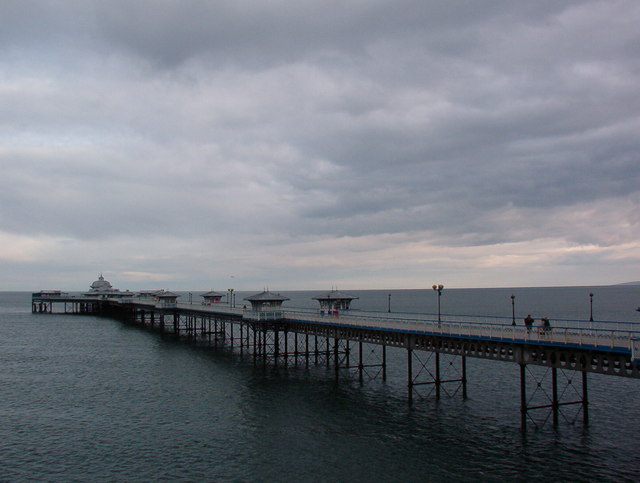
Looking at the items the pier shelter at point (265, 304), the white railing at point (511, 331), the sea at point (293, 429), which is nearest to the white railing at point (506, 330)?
the white railing at point (511, 331)

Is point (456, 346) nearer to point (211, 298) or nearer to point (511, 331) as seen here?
point (511, 331)

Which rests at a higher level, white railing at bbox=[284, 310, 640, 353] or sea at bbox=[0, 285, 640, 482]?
white railing at bbox=[284, 310, 640, 353]

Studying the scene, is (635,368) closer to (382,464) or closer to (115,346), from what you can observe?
(382,464)

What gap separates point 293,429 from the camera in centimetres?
3597

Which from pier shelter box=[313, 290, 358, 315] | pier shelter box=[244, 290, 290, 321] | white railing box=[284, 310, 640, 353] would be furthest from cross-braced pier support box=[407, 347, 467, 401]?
pier shelter box=[244, 290, 290, 321]

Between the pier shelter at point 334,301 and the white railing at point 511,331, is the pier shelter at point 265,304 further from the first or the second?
the white railing at point 511,331

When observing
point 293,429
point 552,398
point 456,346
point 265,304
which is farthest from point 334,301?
point 552,398

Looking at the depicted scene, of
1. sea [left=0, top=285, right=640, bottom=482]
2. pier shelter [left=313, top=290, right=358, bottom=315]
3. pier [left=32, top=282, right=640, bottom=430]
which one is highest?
pier shelter [left=313, top=290, right=358, bottom=315]

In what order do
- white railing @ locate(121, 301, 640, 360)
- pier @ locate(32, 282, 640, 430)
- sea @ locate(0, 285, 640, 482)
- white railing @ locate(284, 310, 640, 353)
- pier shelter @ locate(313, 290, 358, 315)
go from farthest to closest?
pier shelter @ locate(313, 290, 358, 315)
pier @ locate(32, 282, 640, 430)
white railing @ locate(284, 310, 640, 353)
white railing @ locate(121, 301, 640, 360)
sea @ locate(0, 285, 640, 482)

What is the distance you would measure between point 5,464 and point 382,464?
21.8 meters

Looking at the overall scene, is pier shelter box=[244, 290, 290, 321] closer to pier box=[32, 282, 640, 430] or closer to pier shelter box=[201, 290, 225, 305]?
pier box=[32, 282, 640, 430]

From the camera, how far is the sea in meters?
28.3

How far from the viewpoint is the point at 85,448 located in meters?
32.4

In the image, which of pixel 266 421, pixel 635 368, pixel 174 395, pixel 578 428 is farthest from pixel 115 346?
pixel 635 368
